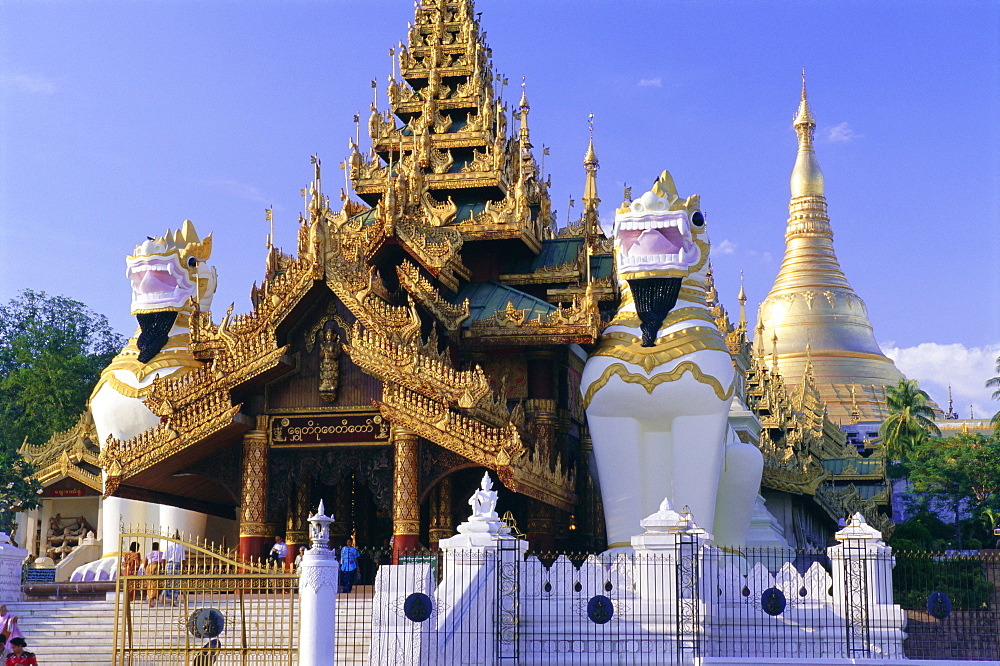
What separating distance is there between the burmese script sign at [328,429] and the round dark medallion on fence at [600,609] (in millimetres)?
6555

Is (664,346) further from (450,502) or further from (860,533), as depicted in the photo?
(860,533)

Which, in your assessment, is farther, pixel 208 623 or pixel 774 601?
pixel 774 601

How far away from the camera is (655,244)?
2145 centimetres

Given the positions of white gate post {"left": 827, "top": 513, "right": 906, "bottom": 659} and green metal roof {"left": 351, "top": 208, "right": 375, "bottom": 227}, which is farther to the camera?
green metal roof {"left": 351, "top": 208, "right": 375, "bottom": 227}

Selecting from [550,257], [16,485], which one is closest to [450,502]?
[550,257]

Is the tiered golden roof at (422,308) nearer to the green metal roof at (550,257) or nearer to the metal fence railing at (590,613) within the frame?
the green metal roof at (550,257)

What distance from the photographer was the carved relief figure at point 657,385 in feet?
68.9

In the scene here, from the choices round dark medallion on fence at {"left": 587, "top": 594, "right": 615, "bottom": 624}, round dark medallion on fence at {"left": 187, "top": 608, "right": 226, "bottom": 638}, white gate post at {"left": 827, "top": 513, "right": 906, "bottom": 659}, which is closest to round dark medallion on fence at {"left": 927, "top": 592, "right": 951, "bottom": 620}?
white gate post at {"left": 827, "top": 513, "right": 906, "bottom": 659}

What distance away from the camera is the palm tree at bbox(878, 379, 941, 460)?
4931 cm

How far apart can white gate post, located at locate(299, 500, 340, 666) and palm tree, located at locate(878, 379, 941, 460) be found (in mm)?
36544

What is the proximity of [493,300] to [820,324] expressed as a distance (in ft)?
121

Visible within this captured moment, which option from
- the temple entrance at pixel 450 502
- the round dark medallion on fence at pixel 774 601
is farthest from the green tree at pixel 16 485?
the round dark medallion on fence at pixel 774 601

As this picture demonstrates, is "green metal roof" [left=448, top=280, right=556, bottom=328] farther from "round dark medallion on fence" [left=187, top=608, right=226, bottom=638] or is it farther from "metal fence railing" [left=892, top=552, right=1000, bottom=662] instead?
"round dark medallion on fence" [left=187, top=608, right=226, bottom=638]

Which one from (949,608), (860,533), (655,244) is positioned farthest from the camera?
(655,244)
